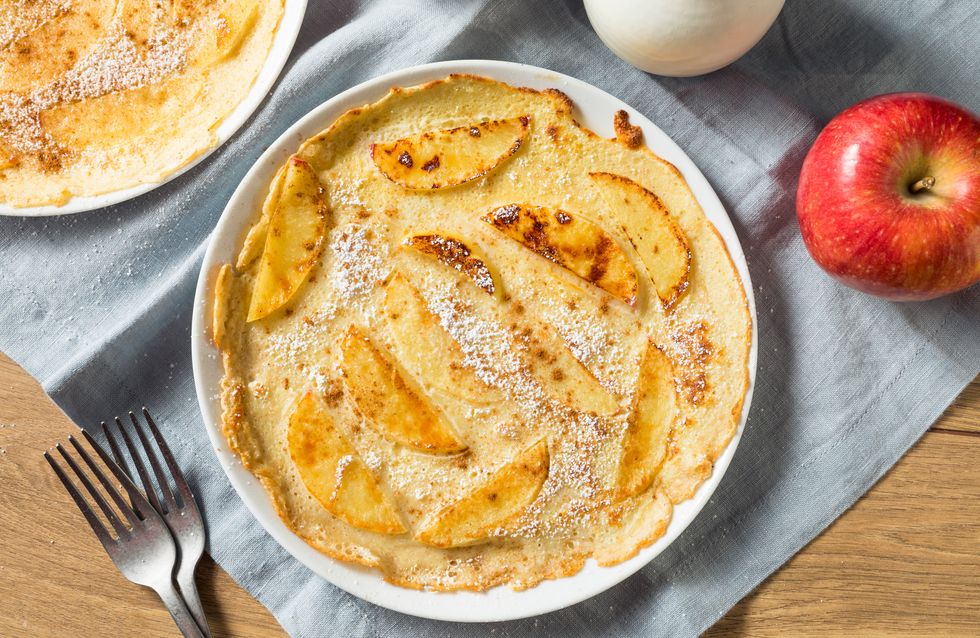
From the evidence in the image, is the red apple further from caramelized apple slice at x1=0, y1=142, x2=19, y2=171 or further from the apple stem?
caramelized apple slice at x1=0, y1=142, x2=19, y2=171

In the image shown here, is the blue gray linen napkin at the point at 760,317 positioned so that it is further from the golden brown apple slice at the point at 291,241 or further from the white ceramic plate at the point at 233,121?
the golden brown apple slice at the point at 291,241

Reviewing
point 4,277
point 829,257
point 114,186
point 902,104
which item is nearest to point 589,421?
point 829,257

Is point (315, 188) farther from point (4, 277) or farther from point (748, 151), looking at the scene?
point (748, 151)

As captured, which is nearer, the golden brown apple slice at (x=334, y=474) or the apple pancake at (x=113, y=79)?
the golden brown apple slice at (x=334, y=474)

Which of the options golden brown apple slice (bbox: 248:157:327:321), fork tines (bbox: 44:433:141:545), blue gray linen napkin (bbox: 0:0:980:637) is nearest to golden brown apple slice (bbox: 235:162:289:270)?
golden brown apple slice (bbox: 248:157:327:321)

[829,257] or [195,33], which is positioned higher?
[195,33]

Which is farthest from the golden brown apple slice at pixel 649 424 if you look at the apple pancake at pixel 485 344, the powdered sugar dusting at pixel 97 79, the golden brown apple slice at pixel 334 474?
the powdered sugar dusting at pixel 97 79
